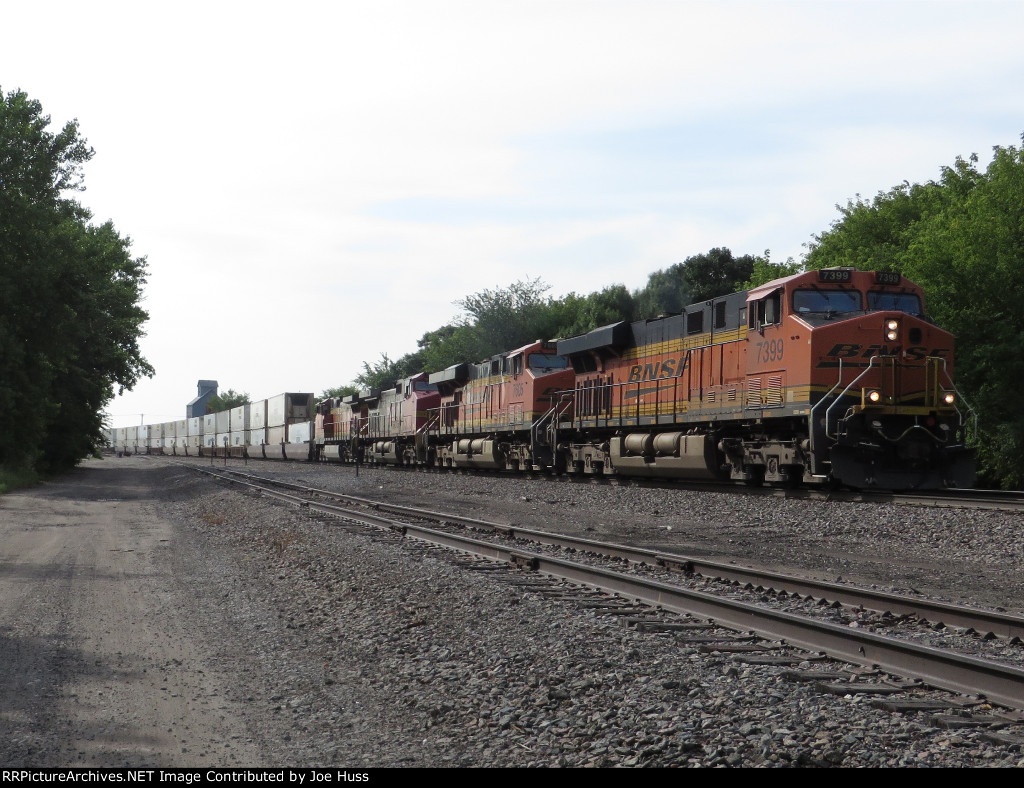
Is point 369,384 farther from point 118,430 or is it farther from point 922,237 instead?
point 922,237

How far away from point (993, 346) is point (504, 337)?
167 feet

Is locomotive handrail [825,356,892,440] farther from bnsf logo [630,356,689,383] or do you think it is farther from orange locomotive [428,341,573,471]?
orange locomotive [428,341,573,471]

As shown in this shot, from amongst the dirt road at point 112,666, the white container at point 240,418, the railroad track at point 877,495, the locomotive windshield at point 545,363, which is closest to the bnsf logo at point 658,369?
the railroad track at point 877,495

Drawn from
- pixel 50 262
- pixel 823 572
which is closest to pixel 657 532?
pixel 823 572

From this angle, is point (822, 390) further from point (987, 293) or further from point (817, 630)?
point (987, 293)

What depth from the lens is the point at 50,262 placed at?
91.1ft

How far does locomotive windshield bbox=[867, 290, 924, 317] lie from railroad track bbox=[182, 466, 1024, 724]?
812 centimetres

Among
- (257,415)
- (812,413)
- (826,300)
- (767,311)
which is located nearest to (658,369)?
(767,311)

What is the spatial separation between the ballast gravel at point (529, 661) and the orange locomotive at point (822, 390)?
7.49ft

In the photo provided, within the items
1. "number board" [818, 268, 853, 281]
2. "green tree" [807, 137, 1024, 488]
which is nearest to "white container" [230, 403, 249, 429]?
"green tree" [807, 137, 1024, 488]

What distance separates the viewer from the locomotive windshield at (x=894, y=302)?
16.2 metres

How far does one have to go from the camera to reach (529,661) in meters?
5.81

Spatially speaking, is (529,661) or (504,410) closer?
(529,661)

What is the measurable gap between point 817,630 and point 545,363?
21753 mm
